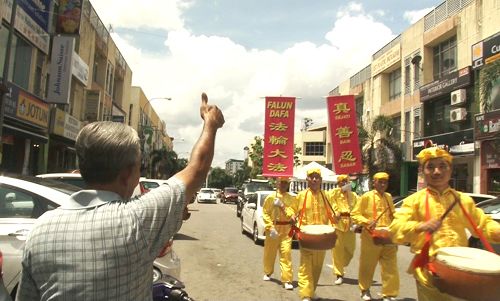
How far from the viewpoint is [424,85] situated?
29.0 m

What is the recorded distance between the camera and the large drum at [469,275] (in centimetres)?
345

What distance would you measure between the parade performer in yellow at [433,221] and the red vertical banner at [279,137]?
17.8ft

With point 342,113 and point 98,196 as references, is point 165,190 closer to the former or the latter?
point 98,196

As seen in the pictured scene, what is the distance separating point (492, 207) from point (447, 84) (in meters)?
17.6

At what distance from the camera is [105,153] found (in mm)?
1949

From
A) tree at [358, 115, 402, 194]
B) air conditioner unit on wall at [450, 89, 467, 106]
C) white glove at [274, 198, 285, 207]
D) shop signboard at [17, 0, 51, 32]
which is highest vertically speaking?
shop signboard at [17, 0, 51, 32]

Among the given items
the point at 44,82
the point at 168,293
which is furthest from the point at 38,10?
the point at 168,293

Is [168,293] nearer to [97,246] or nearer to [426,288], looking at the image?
[97,246]

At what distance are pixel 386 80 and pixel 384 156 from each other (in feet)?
26.2

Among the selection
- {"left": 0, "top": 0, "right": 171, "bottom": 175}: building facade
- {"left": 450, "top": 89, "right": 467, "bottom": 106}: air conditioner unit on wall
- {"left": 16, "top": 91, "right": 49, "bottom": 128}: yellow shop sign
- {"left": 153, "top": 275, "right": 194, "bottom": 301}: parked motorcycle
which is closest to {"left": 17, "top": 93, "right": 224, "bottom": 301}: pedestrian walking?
{"left": 153, "top": 275, "right": 194, "bottom": 301}: parked motorcycle

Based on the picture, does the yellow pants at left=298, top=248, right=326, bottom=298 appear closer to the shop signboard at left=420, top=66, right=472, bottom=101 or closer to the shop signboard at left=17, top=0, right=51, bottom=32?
the shop signboard at left=17, top=0, right=51, bottom=32

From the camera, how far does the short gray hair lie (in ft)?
6.40

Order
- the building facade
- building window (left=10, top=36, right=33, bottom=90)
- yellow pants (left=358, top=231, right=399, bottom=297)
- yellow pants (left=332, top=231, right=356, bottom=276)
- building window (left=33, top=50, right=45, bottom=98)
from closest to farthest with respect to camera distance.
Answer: yellow pants (left=358, top=231, right=399, bottom=297)
yellow pants (left=332, top=231, right=356, bottom=276)
the building facade
building window (left=10, top=36, right=33, bottom=90)
building window (left=33, top=50, right=45, bottom=98)

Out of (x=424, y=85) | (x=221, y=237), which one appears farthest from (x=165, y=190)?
(x=424, y=85)
